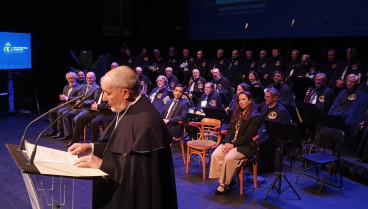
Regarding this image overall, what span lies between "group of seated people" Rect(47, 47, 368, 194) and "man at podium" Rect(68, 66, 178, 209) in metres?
2.37

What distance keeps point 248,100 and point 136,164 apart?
336 cm

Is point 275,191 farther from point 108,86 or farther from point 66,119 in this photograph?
point 66,119

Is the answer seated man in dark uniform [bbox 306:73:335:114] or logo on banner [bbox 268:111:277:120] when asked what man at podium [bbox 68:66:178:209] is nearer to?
logo on banner [bbox 268:111:277:120]

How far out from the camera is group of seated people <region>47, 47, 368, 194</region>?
5.31m

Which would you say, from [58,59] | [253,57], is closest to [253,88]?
[253,57]

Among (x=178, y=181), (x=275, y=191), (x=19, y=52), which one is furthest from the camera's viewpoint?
(x=19, y=52)

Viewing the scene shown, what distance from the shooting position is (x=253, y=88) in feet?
25.1

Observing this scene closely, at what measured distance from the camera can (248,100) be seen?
17.3 ft

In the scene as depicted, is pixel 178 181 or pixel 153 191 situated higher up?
pixel 153 191

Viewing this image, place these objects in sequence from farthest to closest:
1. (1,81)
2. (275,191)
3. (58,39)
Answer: (58,39), (1,81), (275,191)

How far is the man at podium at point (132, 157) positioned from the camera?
214cm

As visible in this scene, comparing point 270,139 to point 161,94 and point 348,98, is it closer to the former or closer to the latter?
point 348,98

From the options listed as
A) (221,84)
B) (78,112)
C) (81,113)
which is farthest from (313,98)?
→ (78,112)

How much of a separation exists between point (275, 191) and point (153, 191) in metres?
3.43
